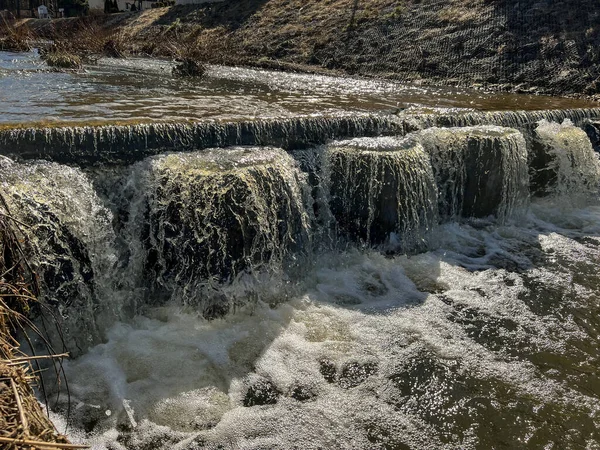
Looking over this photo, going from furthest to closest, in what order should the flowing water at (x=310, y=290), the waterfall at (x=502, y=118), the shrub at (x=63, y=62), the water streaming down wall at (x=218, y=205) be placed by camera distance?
the shrub at (x=63, y=62), the waterfall at (x=502, y=118), the water streaming down wall at (x=218, y=205), the flowing water at (x=310, y=290)

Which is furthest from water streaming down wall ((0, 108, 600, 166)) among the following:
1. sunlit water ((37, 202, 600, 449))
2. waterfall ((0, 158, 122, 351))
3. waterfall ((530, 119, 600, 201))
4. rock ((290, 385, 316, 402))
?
rock ((290, 385, 316, 402))

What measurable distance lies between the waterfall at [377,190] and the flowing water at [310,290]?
0.02 metres

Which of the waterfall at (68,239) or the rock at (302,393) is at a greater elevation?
the waterfall at (68,239)

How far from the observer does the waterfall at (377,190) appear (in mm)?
5258

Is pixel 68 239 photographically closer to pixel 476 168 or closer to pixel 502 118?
pixel 476 168

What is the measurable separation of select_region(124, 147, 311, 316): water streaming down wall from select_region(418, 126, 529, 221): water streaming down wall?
2.48m

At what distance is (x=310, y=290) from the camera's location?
15.6 feet

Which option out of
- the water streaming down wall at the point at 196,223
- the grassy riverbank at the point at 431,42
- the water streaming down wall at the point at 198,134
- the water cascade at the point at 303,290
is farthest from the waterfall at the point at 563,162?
the water streaming down wall at the point at 196,223

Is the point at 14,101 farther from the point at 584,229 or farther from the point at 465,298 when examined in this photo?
the point at 584,229

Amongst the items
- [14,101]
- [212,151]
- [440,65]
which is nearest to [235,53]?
[440,65]

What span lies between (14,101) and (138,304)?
3.39 metres

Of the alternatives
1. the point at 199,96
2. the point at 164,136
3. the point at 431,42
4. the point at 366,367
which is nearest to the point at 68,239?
the point at 164,136

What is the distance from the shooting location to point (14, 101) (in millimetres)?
5957

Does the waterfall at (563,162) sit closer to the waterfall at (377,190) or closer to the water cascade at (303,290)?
the water cascade at (303,290)
